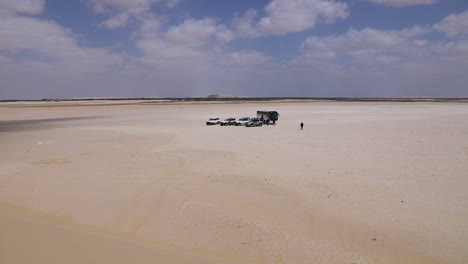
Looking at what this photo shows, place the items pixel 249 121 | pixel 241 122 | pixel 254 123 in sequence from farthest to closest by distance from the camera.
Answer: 1. pixel 241 122
2. pixel 249 121
3. pixel 254 123

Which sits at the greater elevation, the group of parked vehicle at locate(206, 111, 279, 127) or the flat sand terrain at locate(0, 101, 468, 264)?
the group of parked vehicle at locate(206, 111, 279, 127)

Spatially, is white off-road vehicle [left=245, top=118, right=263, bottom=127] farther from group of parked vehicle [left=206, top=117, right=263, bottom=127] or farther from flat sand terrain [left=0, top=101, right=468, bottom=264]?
flat sand terrain [left=0, top=101, right=468, bottom=264]

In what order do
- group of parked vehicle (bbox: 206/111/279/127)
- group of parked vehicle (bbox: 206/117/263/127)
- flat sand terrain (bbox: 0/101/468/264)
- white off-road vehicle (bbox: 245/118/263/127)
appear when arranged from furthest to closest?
group of parked vehicle (bbox: 206/111/279/127) → group of parked vehicle (bbox: 206/117/263/127) → white off-road vehicle (bbox: 245/118/263/127) → flat sand terrain (bbox: 0/101/468/264)

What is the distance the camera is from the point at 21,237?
383 inches

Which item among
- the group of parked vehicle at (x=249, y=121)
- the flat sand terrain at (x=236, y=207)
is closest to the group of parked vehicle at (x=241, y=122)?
the group of parked vehicle at (x=249, y=121)

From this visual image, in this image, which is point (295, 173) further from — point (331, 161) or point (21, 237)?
point (21, 237)

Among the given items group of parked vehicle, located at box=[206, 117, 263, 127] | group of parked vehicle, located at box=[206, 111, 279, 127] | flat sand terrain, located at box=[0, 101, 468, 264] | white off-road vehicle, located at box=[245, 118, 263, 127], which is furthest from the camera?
group of parked vehicle, located at box=[206, 111, 279, 127]

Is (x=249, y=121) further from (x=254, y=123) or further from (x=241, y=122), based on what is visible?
(x=241, y=122)

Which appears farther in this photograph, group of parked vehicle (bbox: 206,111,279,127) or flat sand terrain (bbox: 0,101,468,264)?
group of parked vehicle (bbox: 206,111,279,127)

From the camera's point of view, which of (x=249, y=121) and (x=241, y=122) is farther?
(x=241, y=122)

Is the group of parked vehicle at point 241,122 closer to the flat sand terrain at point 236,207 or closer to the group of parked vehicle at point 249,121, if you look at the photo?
the group of parked vehicle at point 249,121

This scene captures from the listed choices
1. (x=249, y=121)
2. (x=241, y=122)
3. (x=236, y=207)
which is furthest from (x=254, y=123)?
(x=236, y=207)

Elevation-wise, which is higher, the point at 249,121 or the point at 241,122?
the point at 249,121

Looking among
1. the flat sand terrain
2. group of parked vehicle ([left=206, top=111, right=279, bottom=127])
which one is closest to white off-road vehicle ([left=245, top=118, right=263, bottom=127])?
group of parked vehicle ([left=206, top=111, right=279, bottom=127])
